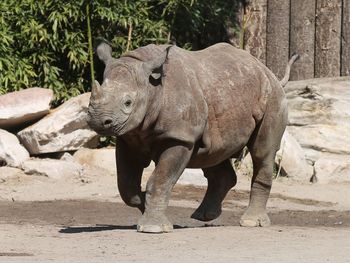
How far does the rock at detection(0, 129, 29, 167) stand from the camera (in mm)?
13539

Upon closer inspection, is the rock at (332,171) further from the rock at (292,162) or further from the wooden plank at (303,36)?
the wooden plank at (303,36)

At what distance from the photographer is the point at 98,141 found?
48.0 feet

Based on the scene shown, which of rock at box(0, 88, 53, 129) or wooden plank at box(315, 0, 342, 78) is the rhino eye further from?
wooden plank at box(315, 0, 342, 78)

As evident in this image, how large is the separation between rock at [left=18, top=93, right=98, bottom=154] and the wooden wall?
2916 mm

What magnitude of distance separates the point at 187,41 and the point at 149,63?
6.96m

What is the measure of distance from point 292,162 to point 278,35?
7.14 ft

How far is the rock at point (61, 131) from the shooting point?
45.3ft

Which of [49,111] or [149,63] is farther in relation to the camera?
[49,111]

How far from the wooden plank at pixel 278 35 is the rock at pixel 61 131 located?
9.59 feet

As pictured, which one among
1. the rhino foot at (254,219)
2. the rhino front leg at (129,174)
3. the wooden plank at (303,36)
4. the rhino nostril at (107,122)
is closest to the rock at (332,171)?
the wooden plank at (303,36)

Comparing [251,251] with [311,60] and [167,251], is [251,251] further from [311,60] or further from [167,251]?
[311,60]

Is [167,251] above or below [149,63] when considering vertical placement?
below

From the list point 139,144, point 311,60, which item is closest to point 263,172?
point 139,144

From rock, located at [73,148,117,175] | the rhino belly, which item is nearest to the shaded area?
the rhino belly
